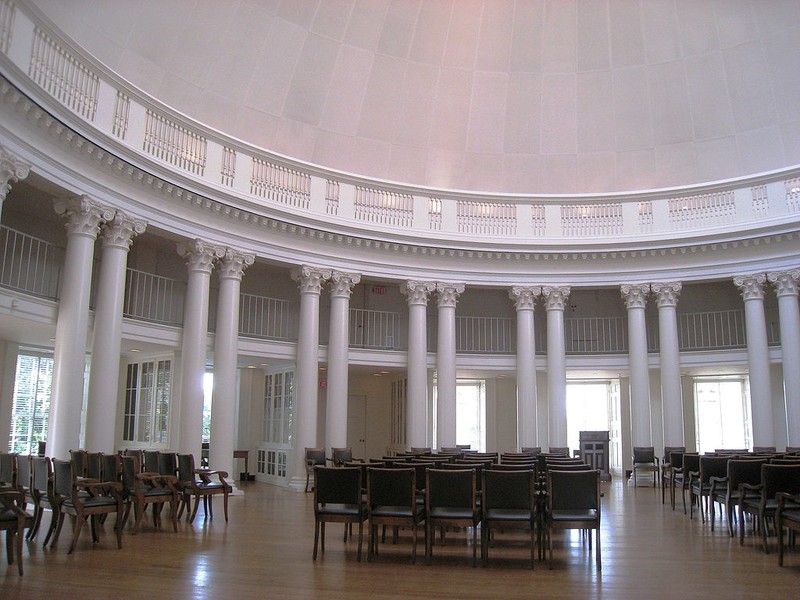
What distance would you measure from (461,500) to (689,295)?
53.8ft

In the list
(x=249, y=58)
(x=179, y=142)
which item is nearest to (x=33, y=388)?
(x=179, y=142)

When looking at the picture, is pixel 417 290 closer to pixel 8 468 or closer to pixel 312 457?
pixel 312 457

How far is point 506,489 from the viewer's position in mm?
7461

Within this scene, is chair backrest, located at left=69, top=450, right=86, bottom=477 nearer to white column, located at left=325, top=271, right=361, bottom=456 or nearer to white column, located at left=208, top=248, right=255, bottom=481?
white column, located at left=208, top=248, right=255, bottom=481

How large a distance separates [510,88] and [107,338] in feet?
44.8

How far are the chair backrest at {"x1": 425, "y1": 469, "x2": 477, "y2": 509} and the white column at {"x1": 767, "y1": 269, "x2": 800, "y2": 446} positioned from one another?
13.2m

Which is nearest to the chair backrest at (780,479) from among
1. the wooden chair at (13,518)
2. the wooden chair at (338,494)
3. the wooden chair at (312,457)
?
the wooden chair at (338,494)

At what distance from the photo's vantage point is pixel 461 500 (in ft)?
24.5

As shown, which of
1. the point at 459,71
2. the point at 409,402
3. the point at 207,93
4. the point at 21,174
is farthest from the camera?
the point at 459,71

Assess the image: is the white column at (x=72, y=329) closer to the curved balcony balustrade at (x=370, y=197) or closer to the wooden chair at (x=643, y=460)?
the curved balcony balustrade at (x=370, y=197)

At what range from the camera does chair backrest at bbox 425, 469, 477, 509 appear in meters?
7.47

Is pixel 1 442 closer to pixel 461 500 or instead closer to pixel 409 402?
pixel 409 402

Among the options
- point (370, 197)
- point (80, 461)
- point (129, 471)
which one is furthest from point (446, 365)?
point (129, 471)


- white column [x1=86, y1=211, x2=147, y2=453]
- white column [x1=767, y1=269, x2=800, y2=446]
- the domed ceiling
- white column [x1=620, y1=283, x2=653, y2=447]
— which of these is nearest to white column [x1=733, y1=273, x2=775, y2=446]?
white column [x1=767, y1=269, x2=800, y2=446]
